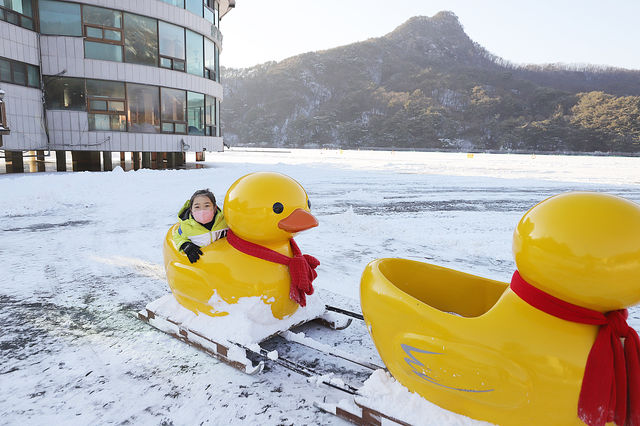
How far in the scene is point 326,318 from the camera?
11.7 feet

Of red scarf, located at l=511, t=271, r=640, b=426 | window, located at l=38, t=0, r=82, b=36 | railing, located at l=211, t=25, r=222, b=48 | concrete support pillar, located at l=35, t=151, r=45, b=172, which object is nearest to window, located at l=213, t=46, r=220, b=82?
railing, located at l=211, t=25, r=222, b=48

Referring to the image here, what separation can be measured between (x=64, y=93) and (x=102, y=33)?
2.73 m

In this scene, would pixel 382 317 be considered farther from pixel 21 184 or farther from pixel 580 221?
pixel 21 184

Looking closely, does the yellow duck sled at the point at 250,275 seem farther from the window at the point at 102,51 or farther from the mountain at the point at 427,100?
the mountain at the point at 427,100

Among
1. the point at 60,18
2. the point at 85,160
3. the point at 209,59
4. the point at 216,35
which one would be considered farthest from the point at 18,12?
the point at 216,35

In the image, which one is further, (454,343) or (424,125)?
(424,125)

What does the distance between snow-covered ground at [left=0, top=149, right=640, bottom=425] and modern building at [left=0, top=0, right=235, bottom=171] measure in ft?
16.4

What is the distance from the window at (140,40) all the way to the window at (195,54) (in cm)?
167

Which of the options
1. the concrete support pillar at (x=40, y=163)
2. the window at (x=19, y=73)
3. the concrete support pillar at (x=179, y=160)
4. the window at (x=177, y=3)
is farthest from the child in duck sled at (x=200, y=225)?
the concrete support pillar at (x=179, y=160)

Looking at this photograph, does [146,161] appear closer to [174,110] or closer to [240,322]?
[174,110]

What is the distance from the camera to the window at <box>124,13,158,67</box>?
51.4 ft

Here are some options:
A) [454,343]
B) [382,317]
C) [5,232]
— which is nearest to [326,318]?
[382,317]

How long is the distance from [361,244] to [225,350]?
3.68 m

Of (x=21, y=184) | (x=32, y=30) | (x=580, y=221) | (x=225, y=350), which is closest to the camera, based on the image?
(x=580, y=221)
